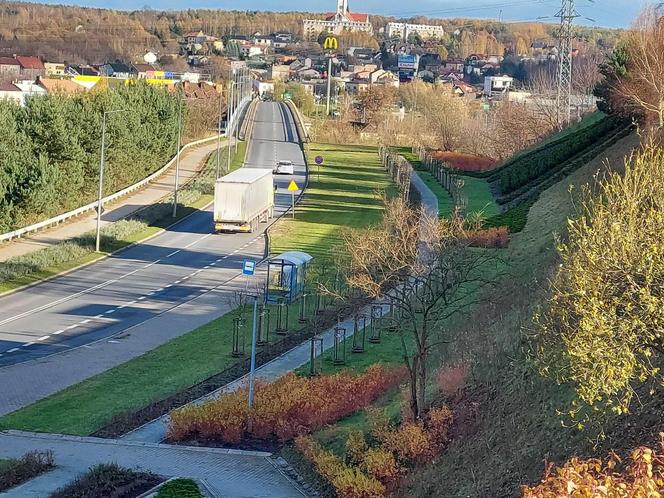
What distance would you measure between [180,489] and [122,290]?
1971cm

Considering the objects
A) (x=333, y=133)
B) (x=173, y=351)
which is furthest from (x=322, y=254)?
(x=333, y=133)

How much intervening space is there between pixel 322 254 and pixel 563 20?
34.4 m

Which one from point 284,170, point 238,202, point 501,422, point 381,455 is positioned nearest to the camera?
point 501,422

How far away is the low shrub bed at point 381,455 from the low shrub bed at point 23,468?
475cm

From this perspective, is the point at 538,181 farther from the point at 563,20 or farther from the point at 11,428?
the point at 11,428

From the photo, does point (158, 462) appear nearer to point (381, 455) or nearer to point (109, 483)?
point (109, 483)

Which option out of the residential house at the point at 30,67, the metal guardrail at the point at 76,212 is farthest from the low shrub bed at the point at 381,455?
the residential house at the point at 30,67

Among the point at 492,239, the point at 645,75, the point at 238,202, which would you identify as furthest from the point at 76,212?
the point at 645,75

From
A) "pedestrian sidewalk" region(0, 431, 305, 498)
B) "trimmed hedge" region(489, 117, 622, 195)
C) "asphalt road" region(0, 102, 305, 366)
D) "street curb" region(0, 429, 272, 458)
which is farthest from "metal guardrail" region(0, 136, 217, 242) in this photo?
"pedestrian sidewalk" region(0, 431, 305, 498)

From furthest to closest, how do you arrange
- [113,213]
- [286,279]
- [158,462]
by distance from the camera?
[113,213] < [286,279] < [158,462]

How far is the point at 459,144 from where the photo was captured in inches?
3393

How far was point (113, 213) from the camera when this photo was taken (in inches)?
2071

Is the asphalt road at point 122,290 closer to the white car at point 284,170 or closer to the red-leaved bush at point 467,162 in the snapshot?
the white car at point 284,170

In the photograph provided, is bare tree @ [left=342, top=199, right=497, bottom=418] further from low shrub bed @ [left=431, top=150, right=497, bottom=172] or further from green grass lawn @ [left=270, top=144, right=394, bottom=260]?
low shrub bed @ [left=431, top=150, right=497, bottom=172]
